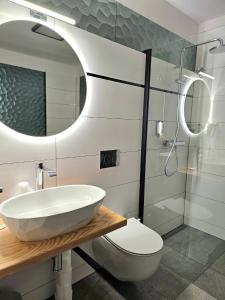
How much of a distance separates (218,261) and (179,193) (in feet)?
2.68

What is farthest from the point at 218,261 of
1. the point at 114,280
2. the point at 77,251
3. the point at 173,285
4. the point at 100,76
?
the point at 100,76

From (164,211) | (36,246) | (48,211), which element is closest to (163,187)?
(164,211)

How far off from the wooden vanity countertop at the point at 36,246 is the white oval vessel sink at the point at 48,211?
1.2 inches

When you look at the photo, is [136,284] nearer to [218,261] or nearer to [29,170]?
[218,261]

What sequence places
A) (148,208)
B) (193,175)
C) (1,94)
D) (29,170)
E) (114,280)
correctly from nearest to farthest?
(1,94)
(29,170)
(114,280)
(148,208)
(193,175)

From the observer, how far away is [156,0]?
2.01 metres

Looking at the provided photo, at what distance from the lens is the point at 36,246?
0.99 metres

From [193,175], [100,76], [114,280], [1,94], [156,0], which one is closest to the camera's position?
[1,94]

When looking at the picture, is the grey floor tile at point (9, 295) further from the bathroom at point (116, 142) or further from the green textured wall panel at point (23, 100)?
the green textured wall panel at point (23, 100)

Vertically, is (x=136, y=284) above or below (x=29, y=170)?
below

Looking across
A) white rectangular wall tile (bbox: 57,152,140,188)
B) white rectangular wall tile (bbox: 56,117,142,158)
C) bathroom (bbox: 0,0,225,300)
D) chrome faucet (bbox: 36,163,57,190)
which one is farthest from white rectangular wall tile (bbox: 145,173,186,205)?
chrome faucet (bbox: 36,163,57,190)

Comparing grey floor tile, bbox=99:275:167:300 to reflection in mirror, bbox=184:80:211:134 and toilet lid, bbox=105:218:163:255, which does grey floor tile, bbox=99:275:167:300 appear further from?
reflection in mirror, bbox=184:80:211:134

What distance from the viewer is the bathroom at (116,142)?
128cm

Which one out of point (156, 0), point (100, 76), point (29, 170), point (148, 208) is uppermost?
point (156, 0)
